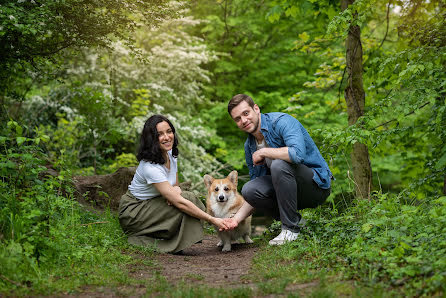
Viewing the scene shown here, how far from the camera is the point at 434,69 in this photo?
4.43 m

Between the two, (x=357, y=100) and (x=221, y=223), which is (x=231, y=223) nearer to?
(x=221, y=223)

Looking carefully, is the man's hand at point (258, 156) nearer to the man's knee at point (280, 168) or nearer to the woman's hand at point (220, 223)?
the man's knee at point (280, 168)

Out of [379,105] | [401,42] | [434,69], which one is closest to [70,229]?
[379,105]

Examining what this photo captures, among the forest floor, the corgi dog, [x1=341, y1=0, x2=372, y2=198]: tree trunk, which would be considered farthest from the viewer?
[x1=341, y1=0, x2=372, y2=198]: tree trunk

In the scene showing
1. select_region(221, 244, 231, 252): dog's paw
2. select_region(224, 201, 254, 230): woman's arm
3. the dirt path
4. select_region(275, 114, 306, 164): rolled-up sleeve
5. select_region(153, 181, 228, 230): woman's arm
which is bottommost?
select_region(221, 244, 231, 252): dog's paw

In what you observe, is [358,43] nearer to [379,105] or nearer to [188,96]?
[379,105]

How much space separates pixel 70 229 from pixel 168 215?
3.55ft

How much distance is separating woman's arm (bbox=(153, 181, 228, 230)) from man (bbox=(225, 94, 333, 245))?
0.16m

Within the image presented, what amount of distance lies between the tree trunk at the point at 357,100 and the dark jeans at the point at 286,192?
5.19ft

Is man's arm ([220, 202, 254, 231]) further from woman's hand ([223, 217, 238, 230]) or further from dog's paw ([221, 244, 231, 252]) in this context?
dog's paw ([221, 244, 231, 252])

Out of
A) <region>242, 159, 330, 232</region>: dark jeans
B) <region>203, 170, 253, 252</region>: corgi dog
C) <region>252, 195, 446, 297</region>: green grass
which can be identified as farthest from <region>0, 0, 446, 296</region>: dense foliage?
<region>203, 170, 253, 252</region>: corgi dog

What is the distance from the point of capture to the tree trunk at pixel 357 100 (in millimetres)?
5898

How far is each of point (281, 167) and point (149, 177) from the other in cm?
142

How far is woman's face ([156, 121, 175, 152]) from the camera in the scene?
4586 millimetres
